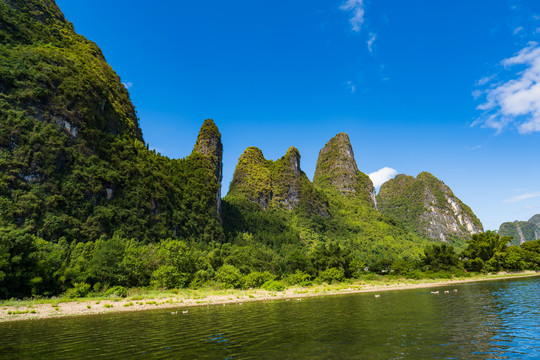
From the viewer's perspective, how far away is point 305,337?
44.7 ft

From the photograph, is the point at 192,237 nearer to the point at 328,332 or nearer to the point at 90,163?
the point at 90,163

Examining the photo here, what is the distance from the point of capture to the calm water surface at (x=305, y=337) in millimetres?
10586

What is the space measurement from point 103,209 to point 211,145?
63.3m

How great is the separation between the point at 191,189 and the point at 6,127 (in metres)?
48.3

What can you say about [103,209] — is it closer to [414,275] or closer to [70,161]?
[70,161]

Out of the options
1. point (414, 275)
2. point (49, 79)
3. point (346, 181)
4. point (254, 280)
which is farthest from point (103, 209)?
point (346, 181)

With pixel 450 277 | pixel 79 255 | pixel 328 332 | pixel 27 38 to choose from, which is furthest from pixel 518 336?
pixel 27 38

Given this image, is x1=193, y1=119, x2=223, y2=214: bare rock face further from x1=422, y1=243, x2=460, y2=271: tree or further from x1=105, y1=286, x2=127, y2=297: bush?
x1=105, y1=286, x2=127, y2=297: bush

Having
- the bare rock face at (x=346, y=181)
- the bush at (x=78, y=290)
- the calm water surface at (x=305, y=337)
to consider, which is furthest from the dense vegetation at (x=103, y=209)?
the bare rock face at (x=346, y=181)

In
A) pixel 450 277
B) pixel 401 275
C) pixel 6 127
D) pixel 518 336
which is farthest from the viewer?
pixel 401 275

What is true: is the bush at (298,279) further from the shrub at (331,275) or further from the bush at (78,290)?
the bush at (78,290)

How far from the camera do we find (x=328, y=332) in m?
14.5

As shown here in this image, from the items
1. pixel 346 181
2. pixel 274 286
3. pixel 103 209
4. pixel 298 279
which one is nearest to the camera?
pixel 274 286

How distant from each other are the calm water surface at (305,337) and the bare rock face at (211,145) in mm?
97561
